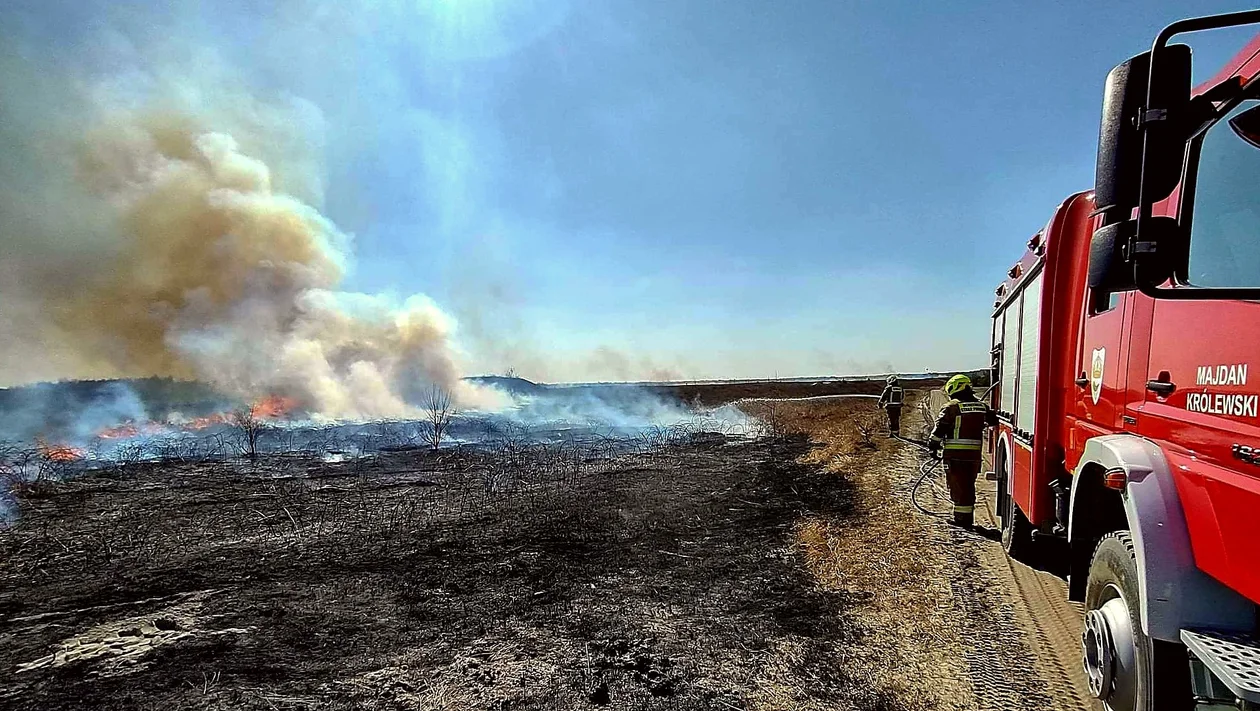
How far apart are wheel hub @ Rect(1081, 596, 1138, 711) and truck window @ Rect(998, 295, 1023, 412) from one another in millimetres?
3518

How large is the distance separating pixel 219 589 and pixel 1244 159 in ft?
25.7

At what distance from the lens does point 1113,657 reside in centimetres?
288

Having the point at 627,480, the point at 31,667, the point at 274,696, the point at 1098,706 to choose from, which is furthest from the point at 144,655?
the point at 627,480

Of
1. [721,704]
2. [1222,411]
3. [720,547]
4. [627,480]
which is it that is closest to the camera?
[1222,411]

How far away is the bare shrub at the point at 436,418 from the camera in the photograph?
1970 cm

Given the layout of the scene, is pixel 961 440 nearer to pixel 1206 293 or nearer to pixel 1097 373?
pixel 1097 373

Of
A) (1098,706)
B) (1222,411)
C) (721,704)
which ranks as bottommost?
(721,704)

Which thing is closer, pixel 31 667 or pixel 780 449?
pixel 31 667

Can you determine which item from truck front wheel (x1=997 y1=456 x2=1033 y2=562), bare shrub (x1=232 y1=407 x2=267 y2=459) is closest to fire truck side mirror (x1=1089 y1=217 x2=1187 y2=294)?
truck front wheel (x1=997 y1=456 x2=1033 y2=562)

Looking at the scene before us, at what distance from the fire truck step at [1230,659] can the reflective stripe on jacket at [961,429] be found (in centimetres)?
574

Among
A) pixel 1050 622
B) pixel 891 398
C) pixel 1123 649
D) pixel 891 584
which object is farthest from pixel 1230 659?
pixel 891 398

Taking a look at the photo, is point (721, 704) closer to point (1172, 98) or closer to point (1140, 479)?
point (1140, 479)

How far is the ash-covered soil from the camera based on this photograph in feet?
13.8

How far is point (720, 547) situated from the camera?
758cm
